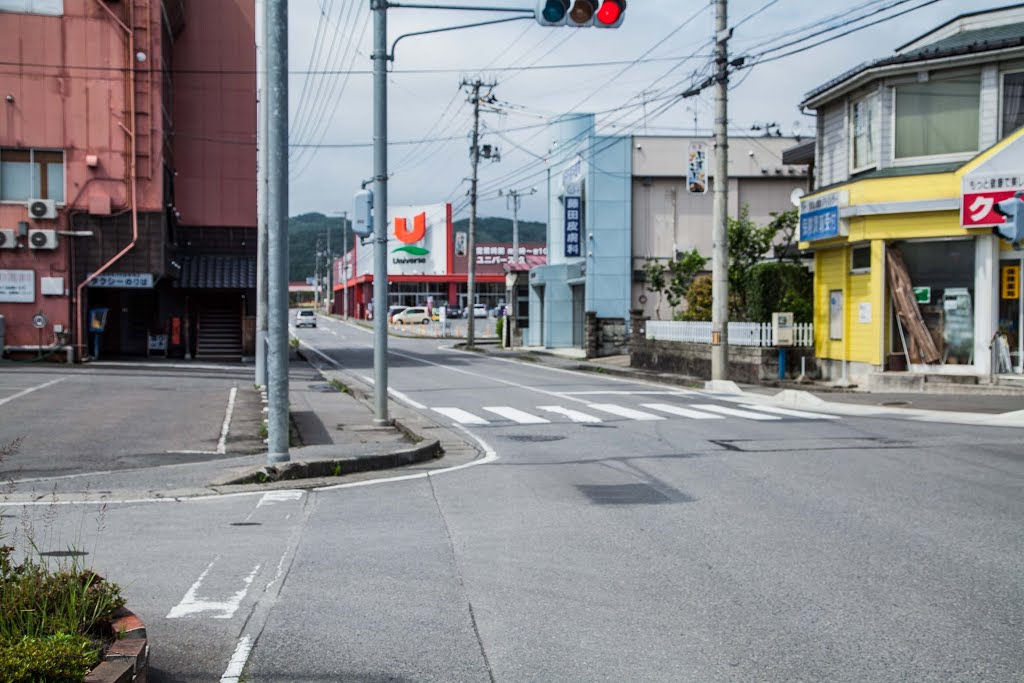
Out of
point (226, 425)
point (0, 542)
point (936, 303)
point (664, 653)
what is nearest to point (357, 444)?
point (226, 425)

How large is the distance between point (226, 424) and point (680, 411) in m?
8.53

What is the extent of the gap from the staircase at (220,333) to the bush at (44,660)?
1403 inches

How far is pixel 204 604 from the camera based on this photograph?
6.25 m

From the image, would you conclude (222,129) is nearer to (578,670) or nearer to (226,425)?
(226,425)

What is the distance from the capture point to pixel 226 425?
17.0 m

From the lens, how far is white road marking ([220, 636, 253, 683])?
16.3 ft

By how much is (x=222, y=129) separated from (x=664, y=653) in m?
36.8

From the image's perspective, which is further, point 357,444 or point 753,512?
point 357,444

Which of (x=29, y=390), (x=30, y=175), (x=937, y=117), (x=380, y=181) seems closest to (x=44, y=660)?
(x=380, y=181)

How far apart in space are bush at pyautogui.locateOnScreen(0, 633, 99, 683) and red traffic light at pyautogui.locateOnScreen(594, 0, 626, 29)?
9.62 m

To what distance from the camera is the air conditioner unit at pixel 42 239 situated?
1220 inches

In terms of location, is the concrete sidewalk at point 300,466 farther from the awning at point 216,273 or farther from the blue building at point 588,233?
the blue building at point 588,233

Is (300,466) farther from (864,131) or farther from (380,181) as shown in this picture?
(864,131)

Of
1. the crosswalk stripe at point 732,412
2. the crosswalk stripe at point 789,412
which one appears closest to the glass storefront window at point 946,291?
the crosswalk stripe at point 789,412
